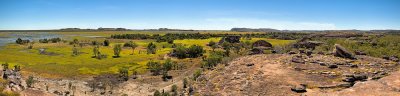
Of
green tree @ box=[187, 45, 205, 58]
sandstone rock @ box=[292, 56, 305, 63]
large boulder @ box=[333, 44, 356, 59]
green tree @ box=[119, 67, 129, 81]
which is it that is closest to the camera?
sandstone rock @ box=[292, 56, 305, 63]

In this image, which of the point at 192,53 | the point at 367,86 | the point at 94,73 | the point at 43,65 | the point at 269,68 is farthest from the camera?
the point at 192,53

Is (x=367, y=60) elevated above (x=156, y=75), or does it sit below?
above

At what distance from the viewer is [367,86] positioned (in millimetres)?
49688

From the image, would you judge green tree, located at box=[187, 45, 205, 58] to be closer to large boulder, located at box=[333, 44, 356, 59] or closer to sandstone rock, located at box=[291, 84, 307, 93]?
large boulder, located at box=[333, 44, 356, 59]

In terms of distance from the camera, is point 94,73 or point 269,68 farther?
point 94,73

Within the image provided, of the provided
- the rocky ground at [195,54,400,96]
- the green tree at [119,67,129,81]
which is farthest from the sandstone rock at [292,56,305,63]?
the green tree at [119,67,129,81]

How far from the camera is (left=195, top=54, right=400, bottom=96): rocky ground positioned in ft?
166

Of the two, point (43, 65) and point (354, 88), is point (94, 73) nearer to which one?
point (43, 65)

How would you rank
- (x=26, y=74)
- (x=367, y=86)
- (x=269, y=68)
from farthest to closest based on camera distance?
1. (x=26, y=74)
2. (x=269, y=68)
3. (x=367, y=86)

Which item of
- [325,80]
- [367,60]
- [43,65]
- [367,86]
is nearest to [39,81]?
[43,65]

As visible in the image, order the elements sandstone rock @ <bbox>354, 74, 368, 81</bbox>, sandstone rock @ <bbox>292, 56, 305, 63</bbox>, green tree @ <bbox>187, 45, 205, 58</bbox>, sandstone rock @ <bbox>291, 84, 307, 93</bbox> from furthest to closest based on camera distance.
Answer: green tree @ <bbox>187, 45, 205, 58</bbox>, sandstone rock @ <bbox>292, 56, 305, 63</bbox>, sandstone rock @ <bbox>354, 74, 368, 81</bbox>, sandstone rock @ <bbox>291, 84, 307, 93</bbox>

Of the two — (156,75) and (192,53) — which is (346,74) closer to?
(156,75)

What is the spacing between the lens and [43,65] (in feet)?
341

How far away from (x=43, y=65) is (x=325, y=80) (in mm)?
84894
